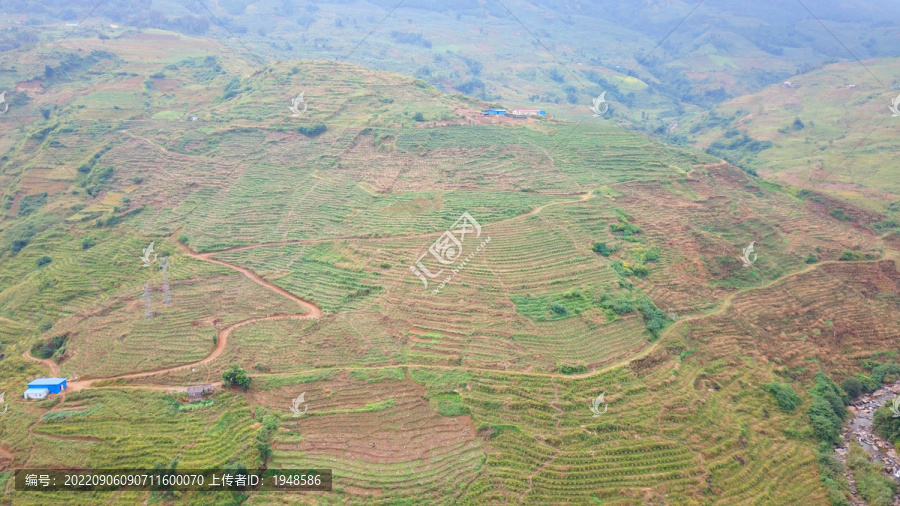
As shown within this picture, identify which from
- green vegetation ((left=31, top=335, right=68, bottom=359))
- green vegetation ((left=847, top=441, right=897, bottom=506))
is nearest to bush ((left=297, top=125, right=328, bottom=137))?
green vegetation ((left=31, top=335, right=68, bottom=359))

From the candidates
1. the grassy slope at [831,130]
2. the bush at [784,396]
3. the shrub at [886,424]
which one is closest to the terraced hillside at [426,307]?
the bush at [784,396]

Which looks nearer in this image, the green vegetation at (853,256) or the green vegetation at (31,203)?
the green vegetation at (853,256)

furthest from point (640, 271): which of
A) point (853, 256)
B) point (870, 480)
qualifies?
point (853, 256)

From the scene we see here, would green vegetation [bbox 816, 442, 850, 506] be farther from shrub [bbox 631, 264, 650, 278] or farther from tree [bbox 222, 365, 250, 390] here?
tree [bbox 222, 365, 250, 390]

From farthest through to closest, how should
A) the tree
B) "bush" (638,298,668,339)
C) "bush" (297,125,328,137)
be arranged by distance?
1. "bush" (297,125,328,137)
2. "bush" (638,298,668,339)
3. the tree

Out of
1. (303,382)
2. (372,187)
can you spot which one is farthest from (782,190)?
(303,382)

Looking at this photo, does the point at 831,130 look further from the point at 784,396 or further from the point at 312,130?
the point at 312,130

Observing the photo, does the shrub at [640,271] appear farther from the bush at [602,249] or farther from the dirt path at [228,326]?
the dirt path at [228,326]
